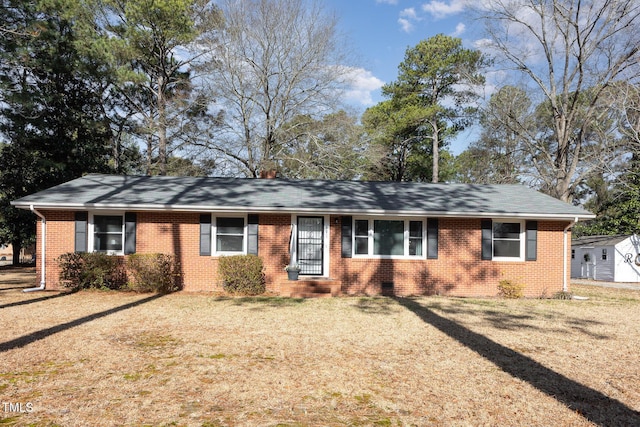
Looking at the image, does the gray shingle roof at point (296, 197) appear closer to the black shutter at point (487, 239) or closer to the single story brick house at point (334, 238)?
the single story brick house at point (334, 238)

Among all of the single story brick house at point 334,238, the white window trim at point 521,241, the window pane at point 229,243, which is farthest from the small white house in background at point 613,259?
the window pane at point 229,243

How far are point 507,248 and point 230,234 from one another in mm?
8481

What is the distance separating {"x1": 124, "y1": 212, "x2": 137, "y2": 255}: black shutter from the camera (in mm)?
11672

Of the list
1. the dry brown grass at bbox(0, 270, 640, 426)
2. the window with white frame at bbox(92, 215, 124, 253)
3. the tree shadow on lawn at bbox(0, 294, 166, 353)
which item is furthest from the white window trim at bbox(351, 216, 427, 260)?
the window with white frame at bbox(92, 215, 124, 253)

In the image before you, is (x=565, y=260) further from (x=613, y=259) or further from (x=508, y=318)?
(x=613, y=259)

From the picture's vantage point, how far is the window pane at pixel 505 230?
12.3 metres

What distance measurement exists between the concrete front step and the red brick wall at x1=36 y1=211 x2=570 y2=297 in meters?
0.52

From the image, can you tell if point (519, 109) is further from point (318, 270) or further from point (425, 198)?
point (318, 270)

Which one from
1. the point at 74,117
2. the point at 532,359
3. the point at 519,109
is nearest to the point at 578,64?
the point at 519,109

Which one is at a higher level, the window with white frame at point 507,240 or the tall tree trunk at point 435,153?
the tall tree trunk at point 435,153

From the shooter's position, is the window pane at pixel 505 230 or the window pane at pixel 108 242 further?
the window pane at pixel 505 230

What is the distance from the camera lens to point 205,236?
11.8 meters

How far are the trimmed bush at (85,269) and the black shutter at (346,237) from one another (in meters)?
6.63

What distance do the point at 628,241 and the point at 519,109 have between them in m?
9.77
